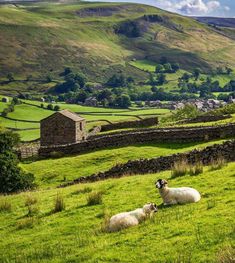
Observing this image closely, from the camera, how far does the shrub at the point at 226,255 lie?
9.95 metres

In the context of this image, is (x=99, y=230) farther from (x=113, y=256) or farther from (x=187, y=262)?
(x=187, y=262)

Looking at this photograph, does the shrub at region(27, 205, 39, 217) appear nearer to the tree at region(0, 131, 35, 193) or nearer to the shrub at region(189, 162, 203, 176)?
the shrub at region(189, 162, 203, 176)

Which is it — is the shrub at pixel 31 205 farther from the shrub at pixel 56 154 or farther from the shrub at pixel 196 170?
the shrub at pixel 56 154

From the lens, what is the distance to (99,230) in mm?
14578

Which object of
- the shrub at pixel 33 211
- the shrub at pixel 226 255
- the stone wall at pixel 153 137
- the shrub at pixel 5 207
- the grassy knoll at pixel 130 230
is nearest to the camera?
the shrub at pixel 226 255

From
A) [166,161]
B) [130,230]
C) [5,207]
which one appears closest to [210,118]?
[166,161]

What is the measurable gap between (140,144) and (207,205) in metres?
25.6

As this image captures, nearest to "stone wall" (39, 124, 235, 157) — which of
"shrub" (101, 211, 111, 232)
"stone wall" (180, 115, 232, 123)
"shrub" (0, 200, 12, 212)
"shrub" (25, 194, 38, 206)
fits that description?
"stone wall" (180, 115, 232, 123)

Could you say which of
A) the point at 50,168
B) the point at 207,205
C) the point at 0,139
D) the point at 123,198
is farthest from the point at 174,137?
the point at 207,205

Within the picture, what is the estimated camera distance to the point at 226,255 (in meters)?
10.2

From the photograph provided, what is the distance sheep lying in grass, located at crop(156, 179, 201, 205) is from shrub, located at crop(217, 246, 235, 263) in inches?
196

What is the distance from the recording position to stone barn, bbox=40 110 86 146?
54.1 metres

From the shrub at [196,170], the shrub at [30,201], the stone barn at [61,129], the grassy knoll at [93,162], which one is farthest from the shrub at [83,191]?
the stone barn at [61,129]

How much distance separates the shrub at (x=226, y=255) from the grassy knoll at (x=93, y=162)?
2271 cm
